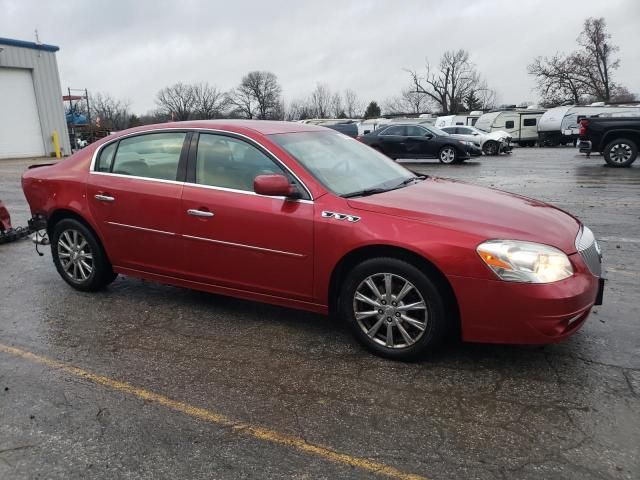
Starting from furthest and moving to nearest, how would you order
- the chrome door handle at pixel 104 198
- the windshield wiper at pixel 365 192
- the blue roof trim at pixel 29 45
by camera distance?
1. the blue roof trim at pixel 29 45
2. the chrome door handle at pixel 104 198
3. the windshield wiper at pixel 365 192

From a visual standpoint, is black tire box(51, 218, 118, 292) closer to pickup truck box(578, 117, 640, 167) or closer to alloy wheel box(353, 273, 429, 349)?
alloy wheel box(353, 273, 429, 349)

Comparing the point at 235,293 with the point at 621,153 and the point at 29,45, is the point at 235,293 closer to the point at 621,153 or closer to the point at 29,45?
the point at 621,153

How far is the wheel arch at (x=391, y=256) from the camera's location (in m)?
3.45

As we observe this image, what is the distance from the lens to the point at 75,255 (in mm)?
5098

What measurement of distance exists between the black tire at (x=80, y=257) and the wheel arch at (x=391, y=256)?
2.33 m

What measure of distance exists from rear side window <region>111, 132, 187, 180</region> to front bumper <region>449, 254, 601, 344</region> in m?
2.47

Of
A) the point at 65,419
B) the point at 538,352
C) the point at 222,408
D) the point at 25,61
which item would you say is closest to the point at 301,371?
the point at 222,408

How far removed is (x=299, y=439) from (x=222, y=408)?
1.78 feet

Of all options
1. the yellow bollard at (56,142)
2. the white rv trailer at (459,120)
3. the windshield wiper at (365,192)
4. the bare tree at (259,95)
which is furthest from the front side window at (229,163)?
the bare tree at (259,95)

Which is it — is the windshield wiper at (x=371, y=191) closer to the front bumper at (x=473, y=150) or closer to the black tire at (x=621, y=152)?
the black tire at (x=621, y=152)

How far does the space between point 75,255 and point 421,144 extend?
16.7 meters

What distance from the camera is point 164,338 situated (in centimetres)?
411

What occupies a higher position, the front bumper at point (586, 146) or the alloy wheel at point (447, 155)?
the front bumper at point (586, 146)

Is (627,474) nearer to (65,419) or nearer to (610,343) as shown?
(610,343)
